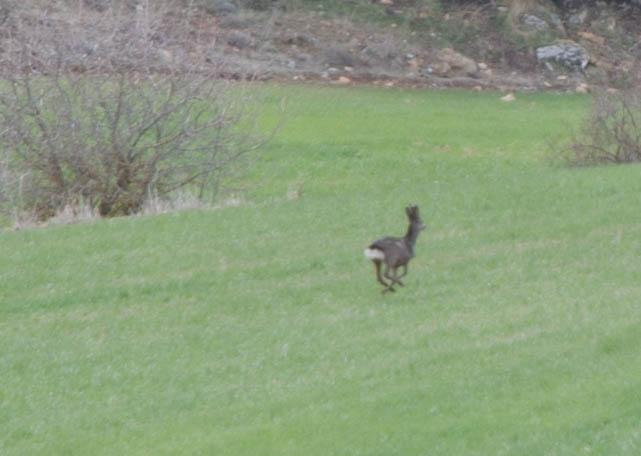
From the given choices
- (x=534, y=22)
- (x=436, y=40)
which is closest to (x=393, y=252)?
(x=436, y=40)

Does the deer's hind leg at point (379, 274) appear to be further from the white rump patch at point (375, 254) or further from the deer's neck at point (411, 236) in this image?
the deer's neck at point (411, 236)

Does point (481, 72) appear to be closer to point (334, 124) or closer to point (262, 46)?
point (262, 46)

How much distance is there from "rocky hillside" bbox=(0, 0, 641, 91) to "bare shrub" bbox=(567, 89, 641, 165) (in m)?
16.4

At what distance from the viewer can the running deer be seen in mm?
13727

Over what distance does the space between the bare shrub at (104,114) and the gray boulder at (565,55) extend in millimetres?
27120

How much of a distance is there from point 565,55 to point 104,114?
29.3m

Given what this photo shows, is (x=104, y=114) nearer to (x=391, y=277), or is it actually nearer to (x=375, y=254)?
(x=391, y=277)

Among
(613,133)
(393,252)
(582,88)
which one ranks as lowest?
(582,88)

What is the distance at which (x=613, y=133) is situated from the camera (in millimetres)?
27547

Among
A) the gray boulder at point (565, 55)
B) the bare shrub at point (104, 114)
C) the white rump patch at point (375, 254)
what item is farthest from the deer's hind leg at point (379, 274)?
the gray boulder at point (565, 55)

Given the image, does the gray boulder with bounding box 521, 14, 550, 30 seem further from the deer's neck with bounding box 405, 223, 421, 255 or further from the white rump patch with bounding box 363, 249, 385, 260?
the white rump patch with bounding box 363, 249, 385, 260

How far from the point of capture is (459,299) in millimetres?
14594

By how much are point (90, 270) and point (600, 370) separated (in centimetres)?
770

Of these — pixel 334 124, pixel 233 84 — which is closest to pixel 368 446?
pixel 233 84
